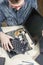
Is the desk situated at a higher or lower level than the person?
lower

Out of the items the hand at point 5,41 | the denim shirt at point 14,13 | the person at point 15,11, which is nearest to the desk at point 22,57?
the hand at point 5,41

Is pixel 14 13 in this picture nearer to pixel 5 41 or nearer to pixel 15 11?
pixel 15 11

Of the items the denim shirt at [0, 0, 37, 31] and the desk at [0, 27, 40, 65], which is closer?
the desk at [0, 27, 40, 65]

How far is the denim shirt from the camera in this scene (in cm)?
140

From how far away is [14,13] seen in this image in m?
1.43

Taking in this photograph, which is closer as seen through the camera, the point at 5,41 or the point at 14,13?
the point at 5,41

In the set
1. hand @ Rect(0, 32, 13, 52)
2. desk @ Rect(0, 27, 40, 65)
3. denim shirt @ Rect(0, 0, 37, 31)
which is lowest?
desk @ Rect(0, 27, 40, 65)

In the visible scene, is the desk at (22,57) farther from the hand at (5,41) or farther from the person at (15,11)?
the person at (15,11)

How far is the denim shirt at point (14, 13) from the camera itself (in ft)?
4.58

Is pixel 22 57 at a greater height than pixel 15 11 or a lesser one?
lesser

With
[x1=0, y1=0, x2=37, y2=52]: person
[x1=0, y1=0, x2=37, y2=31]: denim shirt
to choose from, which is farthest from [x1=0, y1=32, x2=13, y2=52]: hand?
[x1=0, y1=0, x2=37, y2=31]: denim shirt

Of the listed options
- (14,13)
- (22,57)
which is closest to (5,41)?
(22,57)

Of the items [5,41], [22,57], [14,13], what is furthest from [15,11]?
[22,57]

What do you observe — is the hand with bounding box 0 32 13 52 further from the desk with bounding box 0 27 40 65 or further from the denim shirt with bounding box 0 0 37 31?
the denim shirt with bounding box 0 0 37 31
